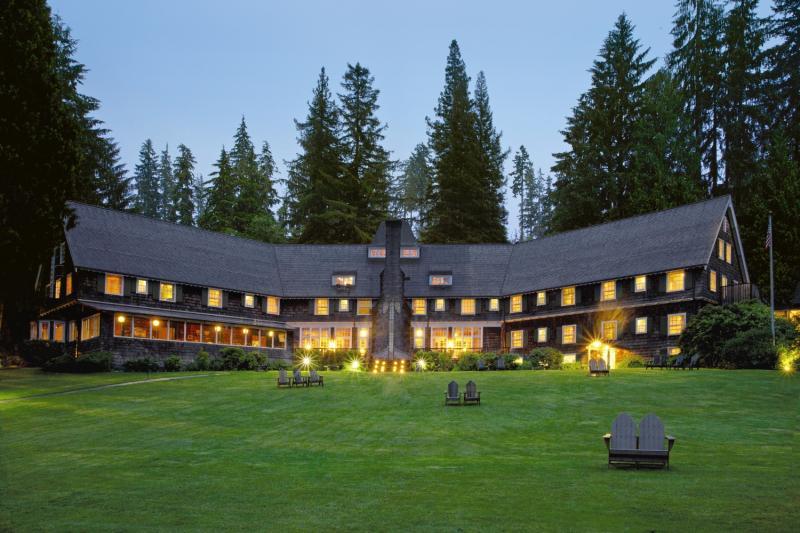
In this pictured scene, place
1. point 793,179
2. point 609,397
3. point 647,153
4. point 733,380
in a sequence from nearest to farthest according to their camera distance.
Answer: point 609,397 < point 733,380 < point 793,179 < point 647,153

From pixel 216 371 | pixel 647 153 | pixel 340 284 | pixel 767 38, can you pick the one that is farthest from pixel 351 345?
pixel 767 38

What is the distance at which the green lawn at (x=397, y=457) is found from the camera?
13.5 m

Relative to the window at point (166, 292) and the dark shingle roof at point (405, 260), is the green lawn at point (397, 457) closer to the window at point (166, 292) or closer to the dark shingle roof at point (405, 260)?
the dark shingle roof at point (405, 260)

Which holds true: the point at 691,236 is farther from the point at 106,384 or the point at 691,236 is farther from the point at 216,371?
the point at 106,384

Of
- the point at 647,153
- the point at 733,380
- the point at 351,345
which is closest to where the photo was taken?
the point at 733,380

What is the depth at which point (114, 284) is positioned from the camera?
189 feet

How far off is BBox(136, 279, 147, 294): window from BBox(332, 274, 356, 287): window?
15876mm

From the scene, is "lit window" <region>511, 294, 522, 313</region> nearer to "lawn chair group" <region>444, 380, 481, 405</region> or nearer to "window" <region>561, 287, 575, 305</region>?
"window" <region>561, 287, 575, 305</region>

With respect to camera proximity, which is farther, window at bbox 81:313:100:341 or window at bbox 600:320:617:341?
window at bbox 600:320:617:341

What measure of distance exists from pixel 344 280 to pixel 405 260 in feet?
19.2

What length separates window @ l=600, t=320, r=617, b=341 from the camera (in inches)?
2239

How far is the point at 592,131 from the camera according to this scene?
80750mm

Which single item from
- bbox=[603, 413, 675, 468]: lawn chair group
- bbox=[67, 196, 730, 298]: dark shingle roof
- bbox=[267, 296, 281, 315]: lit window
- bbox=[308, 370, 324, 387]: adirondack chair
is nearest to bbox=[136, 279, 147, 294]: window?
bbox=[67, 196, 730, 298]: dark shingle roof

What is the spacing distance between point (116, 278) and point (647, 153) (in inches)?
1876
